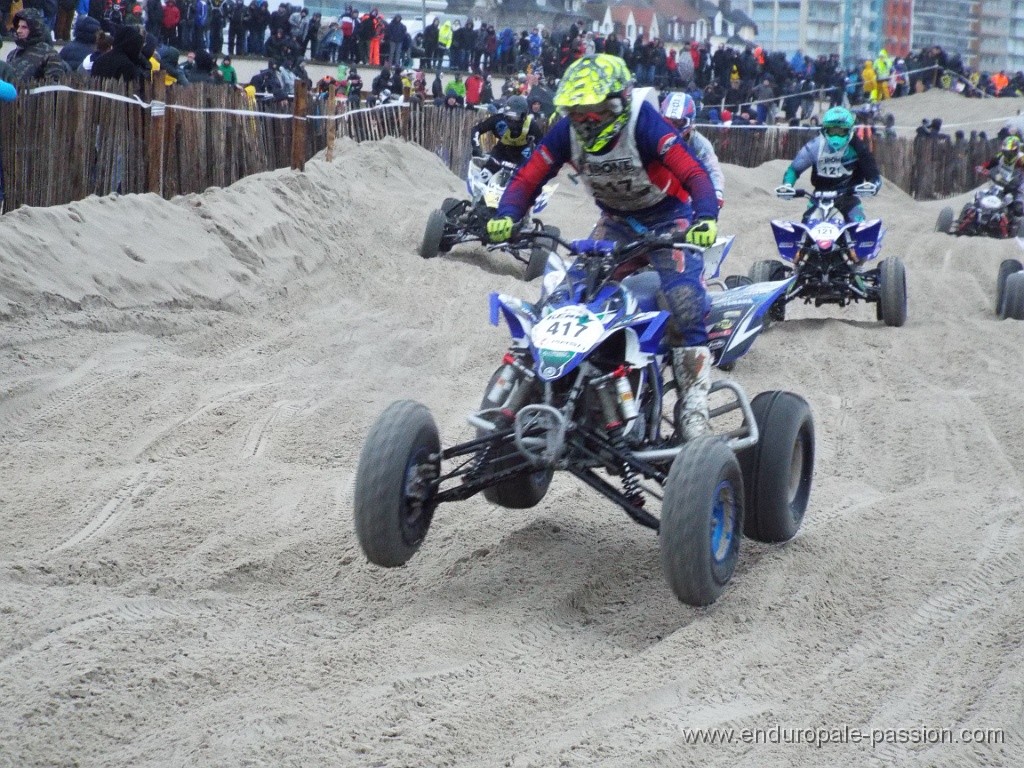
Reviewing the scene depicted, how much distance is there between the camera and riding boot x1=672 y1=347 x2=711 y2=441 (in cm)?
473

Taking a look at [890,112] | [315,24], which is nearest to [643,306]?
[315,24]

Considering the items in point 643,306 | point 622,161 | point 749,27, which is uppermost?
point 749,27

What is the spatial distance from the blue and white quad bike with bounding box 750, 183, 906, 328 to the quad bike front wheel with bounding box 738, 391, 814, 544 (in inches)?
209

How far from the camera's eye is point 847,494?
5758 millimetres

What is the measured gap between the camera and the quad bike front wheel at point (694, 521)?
12.7 ft

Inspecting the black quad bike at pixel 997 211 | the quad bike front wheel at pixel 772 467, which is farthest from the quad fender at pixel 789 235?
the black quad bike at pixel 997 211

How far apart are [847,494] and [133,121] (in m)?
7.11

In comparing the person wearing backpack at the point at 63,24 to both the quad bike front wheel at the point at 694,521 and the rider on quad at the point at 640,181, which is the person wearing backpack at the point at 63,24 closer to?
the rider on quad at the point at 640,181

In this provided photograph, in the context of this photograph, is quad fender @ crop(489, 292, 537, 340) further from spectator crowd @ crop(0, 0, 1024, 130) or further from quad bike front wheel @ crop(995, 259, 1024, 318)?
spectator crowd @ crop(0, 0, 1024, 130)

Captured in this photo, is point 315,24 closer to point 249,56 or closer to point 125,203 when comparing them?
point 249,56

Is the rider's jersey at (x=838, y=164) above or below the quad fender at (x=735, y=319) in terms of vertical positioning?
above

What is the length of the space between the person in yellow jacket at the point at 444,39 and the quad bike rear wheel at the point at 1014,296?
1833 cm

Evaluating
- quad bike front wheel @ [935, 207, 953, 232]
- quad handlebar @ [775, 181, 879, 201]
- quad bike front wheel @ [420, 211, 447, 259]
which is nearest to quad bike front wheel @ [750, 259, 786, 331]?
quad handlebar @ [775, 181, 879, 201]

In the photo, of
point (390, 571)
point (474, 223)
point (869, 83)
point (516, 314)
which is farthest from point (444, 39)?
point (390, 571)
